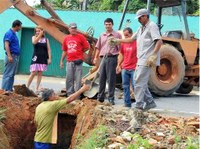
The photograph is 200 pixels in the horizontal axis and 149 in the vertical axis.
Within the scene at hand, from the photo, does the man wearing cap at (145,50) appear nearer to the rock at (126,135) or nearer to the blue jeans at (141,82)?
the blue jeans at (141,82)

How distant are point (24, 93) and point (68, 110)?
1.24m

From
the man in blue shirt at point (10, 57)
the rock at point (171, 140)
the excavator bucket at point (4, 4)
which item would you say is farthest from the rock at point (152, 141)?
the excavator bucket at point (4, 4)

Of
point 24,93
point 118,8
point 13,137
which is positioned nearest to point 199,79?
point 24,93

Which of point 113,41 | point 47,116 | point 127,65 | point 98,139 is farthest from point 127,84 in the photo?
point 98,139

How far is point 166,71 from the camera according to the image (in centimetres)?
1330

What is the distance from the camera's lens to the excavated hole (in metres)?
9.07

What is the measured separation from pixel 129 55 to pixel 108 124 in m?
A: 2.92

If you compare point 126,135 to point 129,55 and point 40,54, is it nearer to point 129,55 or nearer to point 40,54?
point 129,55

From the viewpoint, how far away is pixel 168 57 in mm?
13016

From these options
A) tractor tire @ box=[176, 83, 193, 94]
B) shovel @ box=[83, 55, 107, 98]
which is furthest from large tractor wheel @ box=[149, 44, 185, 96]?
shovel @ box=[83, 55, 107, 98]

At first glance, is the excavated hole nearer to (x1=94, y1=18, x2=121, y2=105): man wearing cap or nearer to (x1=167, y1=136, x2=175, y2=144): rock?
(x1=94, y1=18, x2=121, y2=105): man wearing cap

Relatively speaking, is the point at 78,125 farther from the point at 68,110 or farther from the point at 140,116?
the point at 140,116

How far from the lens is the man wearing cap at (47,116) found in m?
7.44

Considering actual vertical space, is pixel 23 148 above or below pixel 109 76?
below
